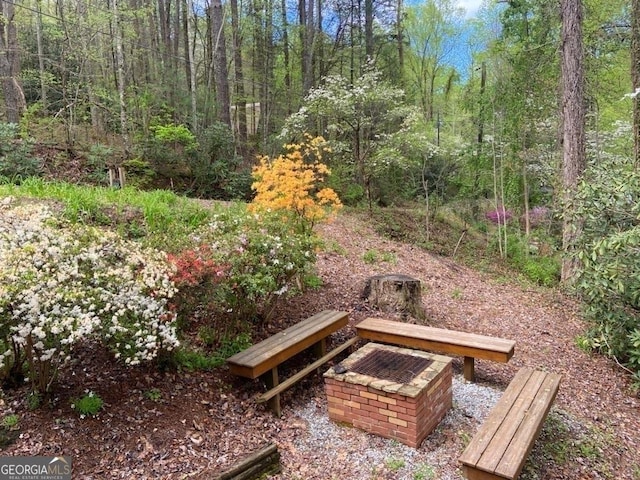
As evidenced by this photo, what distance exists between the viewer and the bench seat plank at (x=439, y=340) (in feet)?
13.4

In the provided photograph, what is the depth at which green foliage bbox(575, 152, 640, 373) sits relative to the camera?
15.8 ft

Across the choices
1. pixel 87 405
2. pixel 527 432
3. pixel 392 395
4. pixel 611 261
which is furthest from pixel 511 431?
pixel 611 261

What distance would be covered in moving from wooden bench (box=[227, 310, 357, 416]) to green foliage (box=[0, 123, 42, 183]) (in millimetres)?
6384

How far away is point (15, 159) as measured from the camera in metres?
7.82

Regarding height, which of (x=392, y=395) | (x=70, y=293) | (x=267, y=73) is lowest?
(x=392, y=395)

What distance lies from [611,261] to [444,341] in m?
2.40

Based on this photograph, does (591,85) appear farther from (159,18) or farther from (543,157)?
(159,18)

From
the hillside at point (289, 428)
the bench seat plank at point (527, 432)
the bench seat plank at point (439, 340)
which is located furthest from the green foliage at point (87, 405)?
the bench seat plank at point (439, 340)

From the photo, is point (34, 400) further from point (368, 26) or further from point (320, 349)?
point (368, 26)

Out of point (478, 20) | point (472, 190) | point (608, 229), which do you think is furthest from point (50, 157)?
point (478, 20)

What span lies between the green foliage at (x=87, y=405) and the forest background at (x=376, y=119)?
504cm

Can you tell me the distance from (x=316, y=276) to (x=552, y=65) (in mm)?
8391

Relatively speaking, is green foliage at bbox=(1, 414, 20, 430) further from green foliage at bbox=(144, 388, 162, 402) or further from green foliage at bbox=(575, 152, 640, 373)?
green foliage at bbox=(575, 152, 640, 373)

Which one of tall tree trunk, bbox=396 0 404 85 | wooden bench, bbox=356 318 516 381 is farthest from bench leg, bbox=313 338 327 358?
tall tree trunk, bbox=396 0 404 85
